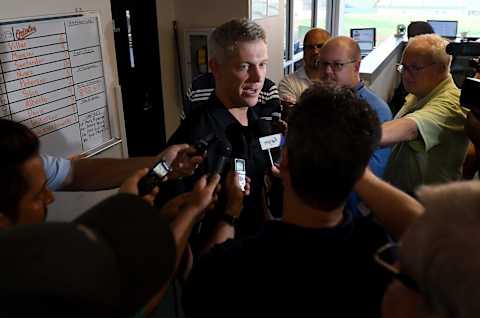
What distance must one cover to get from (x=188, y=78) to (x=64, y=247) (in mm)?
2968

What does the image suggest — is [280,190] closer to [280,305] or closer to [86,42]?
[280,305]

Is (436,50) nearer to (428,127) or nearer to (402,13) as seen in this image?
(428,127)

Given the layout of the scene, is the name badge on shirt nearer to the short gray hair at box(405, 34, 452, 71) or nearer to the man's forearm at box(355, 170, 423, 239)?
the man's forearm at box(355, 170, 423, 239)

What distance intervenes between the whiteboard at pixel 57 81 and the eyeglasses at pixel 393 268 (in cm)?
166

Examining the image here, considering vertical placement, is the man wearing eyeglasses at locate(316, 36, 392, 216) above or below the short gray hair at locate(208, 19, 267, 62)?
below

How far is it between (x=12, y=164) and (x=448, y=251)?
0.85 m

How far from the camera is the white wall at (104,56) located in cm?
183

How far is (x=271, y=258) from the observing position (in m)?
0.88

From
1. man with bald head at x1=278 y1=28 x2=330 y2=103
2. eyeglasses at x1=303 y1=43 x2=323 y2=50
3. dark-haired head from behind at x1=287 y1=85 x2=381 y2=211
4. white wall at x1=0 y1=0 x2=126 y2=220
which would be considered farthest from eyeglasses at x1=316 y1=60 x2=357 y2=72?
dark-haired head from behind at x1=287 y1=85 x2=381 y2=211

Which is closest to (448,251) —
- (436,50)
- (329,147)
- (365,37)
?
(329,147)

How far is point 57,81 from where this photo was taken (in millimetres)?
2039

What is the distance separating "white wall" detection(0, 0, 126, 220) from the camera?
72.0 inches

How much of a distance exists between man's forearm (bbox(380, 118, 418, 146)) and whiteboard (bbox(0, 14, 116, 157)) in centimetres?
149

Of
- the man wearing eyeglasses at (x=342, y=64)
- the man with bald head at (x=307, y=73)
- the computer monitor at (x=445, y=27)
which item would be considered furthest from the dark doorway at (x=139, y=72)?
the computer monitor at (x=445, y=27)
